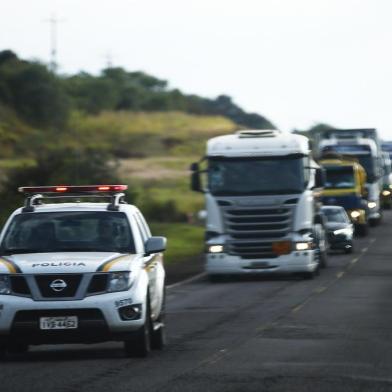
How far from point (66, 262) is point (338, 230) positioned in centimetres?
3004

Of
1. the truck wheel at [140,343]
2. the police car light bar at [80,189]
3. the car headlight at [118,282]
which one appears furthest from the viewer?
the police car light bar at [80,189]

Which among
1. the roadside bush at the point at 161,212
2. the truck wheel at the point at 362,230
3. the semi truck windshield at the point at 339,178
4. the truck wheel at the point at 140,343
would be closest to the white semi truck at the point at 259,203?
the truck wheel at the point at 140,343

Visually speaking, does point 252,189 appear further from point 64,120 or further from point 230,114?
point 230,114

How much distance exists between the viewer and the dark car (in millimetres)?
45438

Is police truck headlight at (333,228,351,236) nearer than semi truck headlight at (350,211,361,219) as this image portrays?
Yes

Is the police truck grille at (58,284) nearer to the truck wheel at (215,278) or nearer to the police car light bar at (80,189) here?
the police car light bar at (80,189)

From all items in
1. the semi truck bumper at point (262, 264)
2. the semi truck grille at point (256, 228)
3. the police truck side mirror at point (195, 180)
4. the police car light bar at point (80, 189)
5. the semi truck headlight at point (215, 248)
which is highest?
the police car light bar at point (80, 189)

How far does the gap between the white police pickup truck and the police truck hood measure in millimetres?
10

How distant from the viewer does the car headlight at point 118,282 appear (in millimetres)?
16125

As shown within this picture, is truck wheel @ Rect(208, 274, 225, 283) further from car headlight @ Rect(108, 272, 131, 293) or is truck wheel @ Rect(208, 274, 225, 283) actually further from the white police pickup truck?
car headlight @ Rect(108, 272, 131, 293)

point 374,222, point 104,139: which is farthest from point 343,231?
point 104,139

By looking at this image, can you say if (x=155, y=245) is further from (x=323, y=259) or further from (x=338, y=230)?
(x=338, y=230)

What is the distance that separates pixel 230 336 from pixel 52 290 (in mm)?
4280

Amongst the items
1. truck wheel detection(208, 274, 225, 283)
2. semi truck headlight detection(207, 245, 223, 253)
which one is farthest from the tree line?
semi truck headlight detection(207, 245, 223, 253)
